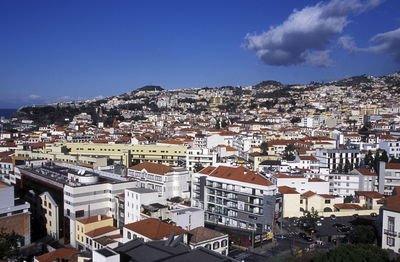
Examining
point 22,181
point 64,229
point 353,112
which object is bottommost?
point 64,229

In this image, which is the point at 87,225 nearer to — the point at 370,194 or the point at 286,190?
the point at 286,190

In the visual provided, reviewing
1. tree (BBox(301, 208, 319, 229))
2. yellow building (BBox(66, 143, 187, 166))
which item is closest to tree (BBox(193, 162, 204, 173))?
yellow building (BBox(66, 143, 187, 166))

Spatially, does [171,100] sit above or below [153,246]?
above

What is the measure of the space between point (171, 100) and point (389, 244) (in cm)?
15661

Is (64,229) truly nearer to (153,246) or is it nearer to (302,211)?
(153,246)

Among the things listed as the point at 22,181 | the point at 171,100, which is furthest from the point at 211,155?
the point at 171,100

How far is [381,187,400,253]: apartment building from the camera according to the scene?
23312mm

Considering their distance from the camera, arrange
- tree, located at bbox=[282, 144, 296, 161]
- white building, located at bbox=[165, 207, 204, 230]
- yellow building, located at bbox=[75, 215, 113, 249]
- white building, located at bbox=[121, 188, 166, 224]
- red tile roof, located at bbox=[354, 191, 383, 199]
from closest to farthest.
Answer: white building, located at bbox=[165, 207, 204, 230], yellow building, located at bbox=[75, 215, 113, 249], white building, located at bbox=[121, 188, 166, 224], red tile roof, located at bbox=[354, 191, 383, 199], tree, located at bbox=[282, 144, 296, 161]

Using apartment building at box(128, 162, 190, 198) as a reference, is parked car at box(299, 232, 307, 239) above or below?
below

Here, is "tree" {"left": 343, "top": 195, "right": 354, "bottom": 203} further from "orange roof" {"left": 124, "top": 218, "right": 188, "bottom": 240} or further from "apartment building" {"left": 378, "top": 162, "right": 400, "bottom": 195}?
"orange roof" {"left": 124, "top": 218, "right": 188, "bottom": 240}

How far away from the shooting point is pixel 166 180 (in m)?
37.1

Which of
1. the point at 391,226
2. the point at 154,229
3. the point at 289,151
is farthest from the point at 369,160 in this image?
the point at 154,229

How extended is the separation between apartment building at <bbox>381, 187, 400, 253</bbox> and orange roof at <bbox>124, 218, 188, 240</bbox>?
1278cm

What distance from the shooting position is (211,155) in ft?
156
